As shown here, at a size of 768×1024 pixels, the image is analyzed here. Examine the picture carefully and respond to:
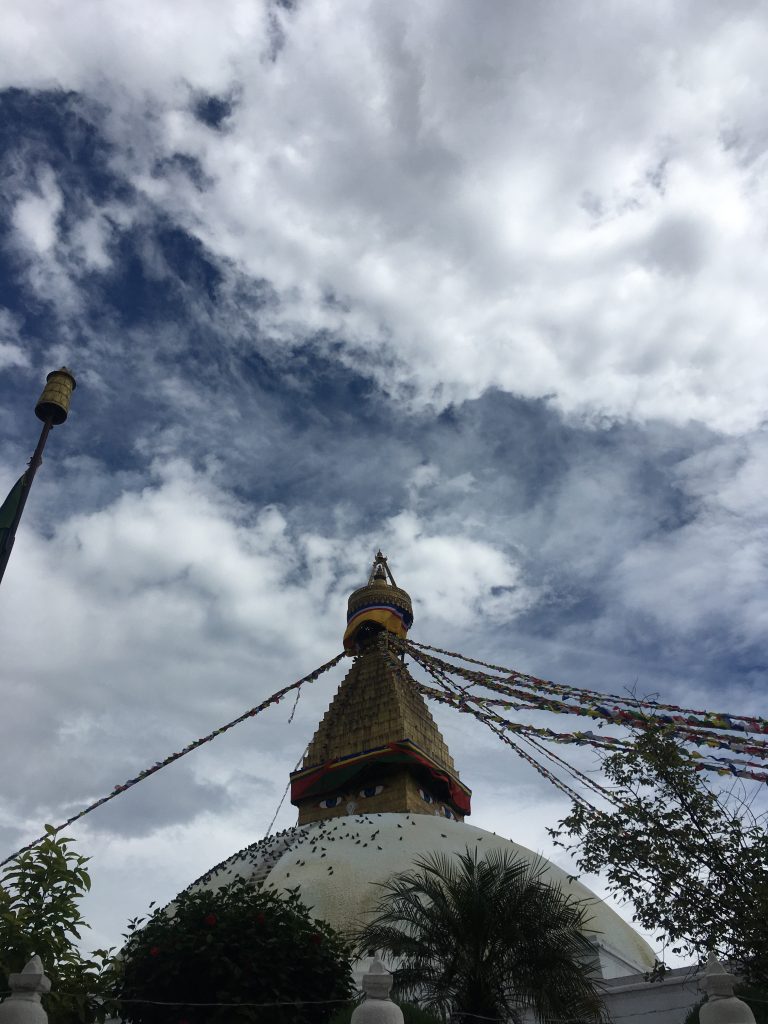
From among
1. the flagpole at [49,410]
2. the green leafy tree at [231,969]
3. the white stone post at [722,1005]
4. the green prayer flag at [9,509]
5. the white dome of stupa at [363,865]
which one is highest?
the flagpole at [49,410]

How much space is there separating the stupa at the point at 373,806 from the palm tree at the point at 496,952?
3363 millimetres

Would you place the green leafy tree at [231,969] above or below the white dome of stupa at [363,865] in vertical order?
below

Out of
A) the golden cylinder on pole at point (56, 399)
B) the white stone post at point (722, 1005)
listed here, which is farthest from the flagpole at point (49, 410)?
the white stone post at point (722, 1005)

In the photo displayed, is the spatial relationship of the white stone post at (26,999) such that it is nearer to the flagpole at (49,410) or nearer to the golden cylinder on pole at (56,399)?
the flagpole at (49,410)

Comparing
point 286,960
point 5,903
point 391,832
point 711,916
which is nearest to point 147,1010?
point 286,960

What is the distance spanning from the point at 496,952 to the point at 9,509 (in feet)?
30.3

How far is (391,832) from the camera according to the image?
19328 millimetres

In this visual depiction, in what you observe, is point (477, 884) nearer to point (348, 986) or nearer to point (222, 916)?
point (348, 986)

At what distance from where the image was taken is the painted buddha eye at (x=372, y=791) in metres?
23.8

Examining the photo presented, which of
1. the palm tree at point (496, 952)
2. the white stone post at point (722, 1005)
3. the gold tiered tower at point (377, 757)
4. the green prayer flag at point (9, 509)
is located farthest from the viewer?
the gold tiered tower at point (377, 757)

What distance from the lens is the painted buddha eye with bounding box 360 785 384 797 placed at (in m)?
23.8

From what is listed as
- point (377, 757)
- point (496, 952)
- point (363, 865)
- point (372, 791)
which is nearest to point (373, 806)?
point (372, 791)

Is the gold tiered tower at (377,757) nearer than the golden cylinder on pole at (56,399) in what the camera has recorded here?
No

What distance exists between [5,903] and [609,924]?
13.7m
